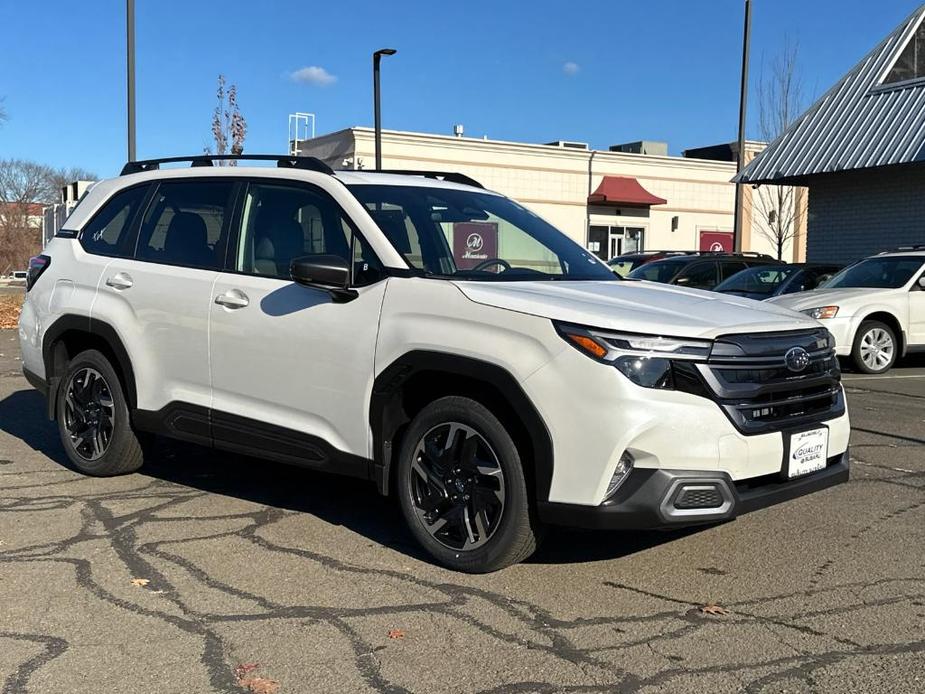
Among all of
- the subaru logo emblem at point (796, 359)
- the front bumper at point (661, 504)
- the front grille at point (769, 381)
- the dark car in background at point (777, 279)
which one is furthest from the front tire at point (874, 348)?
the front bumper at point (661, 504)

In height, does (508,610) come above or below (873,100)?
below

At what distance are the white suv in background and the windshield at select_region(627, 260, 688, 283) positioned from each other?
12.9 ft

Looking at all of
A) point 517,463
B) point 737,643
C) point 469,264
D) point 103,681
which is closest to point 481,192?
point 469,264

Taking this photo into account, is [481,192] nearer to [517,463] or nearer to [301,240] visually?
[301,240]


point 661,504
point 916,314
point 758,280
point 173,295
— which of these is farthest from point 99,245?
point 758,280

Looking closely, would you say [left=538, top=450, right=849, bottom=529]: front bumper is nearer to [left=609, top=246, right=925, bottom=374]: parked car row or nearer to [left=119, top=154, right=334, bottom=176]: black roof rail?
[left=119, top=154, right=334, bottom=176]: black roof rail

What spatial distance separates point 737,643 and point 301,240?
2944mm

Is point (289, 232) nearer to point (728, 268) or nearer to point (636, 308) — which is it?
point (636, 308)

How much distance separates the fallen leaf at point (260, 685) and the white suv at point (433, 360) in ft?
4.18

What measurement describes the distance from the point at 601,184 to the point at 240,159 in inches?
1342

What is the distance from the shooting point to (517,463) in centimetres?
423

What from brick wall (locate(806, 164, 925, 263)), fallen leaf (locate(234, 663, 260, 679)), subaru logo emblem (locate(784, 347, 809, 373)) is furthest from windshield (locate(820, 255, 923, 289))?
fallen leaf (locate(234, 663, 260, 679))

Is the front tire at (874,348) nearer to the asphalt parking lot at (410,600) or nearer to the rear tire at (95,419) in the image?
the asphalt parking lot at (410,600)

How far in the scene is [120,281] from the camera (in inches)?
237
